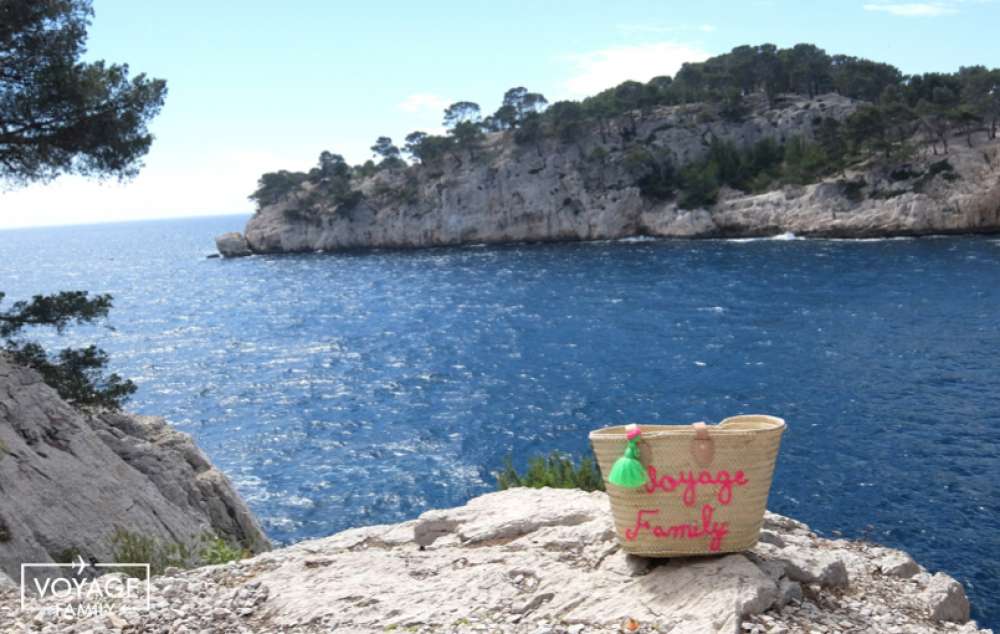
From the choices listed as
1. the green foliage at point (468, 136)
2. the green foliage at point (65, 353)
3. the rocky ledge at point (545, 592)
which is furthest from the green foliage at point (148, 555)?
the green foliage at point (468, 136)

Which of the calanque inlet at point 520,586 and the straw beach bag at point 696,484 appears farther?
the straw beach bag at point 696,484

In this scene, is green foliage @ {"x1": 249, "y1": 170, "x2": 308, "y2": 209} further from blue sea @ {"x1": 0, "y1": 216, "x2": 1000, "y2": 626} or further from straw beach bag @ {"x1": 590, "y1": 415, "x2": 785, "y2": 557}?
straw beach bag @ {"x1": 590, "y1": 415, "x2": 785, "y2": 557}

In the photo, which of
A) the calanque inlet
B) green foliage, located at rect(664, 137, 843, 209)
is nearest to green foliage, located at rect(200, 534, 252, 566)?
the calanque inlet

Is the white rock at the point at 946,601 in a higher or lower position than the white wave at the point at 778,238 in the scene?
lower

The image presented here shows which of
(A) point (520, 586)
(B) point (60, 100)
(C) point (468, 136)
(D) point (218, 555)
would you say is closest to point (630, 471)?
(A) point (520, 586)

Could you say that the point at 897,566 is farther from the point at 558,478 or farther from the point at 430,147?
the point at 430,147

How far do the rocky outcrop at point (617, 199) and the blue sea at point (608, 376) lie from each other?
20.5 ft

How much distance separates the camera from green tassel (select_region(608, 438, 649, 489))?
7.17 m

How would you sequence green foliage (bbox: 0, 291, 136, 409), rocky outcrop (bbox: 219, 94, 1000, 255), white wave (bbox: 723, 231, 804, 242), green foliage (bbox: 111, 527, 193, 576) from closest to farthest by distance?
green foliage (bbox: 111, 527, 193, 576), green foliage (bbox: 0, 291, 136, 409), rocky outcrop (bbox: 219, 94, 1000, 255), white wave (bbox: 723, 231, 804, 242)

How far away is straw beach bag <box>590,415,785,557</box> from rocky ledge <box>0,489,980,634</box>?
280 millimetres

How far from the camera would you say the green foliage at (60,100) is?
1628 cm

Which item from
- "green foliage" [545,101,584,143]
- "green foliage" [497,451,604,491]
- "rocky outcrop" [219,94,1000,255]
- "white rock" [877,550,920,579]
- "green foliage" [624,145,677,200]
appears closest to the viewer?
"white rock" [877,550,920,579]

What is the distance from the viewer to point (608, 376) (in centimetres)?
3903

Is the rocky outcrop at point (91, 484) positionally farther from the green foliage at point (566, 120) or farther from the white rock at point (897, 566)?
the green foliage at point (566, 120)
